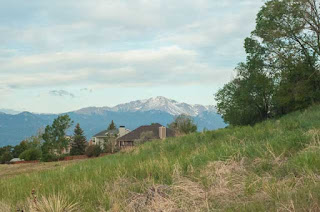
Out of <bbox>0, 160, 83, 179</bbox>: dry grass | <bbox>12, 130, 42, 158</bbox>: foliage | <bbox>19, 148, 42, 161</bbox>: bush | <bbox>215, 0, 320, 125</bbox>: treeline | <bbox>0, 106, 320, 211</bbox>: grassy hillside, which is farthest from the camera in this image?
<bbox>12, 130, 42, 158</bbox>: foliage

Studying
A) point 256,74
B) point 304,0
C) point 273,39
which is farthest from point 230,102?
point 304,0

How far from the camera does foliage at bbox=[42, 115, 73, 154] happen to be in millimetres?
66000

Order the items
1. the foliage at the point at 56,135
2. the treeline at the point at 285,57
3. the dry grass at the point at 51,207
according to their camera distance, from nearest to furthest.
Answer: the dry grass at the point at 51,207
the treeline at the point at 285,57
the foliage at the point at 56,135

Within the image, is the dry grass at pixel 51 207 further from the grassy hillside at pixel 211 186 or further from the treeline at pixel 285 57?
the treeline at pixel 285 57

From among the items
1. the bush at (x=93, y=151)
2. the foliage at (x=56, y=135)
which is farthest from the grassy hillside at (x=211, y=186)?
the foliage at (x=56, y=135)

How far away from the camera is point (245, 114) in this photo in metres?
42.9

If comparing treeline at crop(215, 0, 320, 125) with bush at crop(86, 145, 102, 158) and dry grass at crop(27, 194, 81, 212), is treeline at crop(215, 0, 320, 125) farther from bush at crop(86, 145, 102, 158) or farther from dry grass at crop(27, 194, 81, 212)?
dry grass at crop(27, 194, 81, 212)

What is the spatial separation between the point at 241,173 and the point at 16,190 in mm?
5354

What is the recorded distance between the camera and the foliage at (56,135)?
6600 centimetres

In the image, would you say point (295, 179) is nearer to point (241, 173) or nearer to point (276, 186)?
point (276, 186)

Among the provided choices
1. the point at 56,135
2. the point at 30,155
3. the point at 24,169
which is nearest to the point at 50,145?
the point at 56,135

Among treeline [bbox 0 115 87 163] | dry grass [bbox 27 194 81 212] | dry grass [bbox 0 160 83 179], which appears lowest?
dry grass [bbox 0 160 83 179]

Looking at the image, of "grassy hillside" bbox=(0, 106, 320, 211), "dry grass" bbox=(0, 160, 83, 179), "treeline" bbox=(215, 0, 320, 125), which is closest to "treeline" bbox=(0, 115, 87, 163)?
"dry grass" bbox=(0, 160, 83, 179)

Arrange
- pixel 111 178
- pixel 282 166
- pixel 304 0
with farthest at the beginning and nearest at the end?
pixel 304 0, pixel 111 178, pixel 282 166
